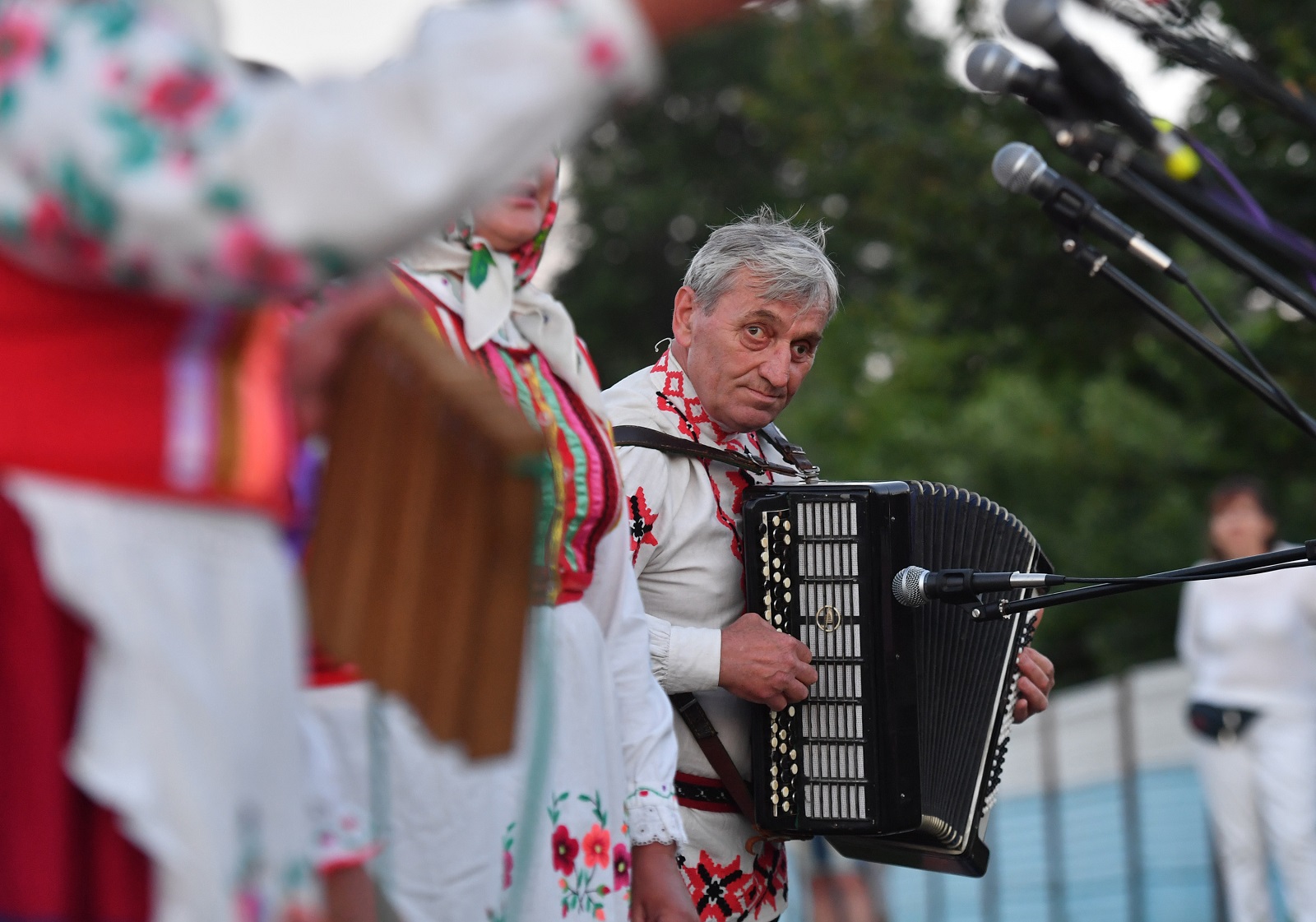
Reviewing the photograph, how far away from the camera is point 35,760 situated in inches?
51.3

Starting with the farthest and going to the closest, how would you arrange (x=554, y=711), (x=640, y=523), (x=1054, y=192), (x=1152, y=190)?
1. (x=640, y=523)
2. (x=1054, y=192)
3. (x=554, y=711)
4. (x=1152, y=190)

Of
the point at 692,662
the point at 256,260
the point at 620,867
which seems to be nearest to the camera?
the point at 256,260

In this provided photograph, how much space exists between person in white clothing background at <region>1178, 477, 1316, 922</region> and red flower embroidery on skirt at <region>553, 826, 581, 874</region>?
17.1ft

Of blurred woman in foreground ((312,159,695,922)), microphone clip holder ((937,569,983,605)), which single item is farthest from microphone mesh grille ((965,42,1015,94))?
microphone clip holder ((937,569,983,605))

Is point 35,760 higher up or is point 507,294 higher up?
point 507,294

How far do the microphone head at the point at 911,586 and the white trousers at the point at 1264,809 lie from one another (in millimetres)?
4175

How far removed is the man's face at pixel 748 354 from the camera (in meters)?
3.59

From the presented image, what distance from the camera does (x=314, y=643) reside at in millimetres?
1588

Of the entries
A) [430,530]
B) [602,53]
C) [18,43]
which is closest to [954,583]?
[430,530]

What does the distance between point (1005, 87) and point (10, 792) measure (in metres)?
1.56

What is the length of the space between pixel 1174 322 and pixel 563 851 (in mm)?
1321

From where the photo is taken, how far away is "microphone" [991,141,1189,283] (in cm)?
267

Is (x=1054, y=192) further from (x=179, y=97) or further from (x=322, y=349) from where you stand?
(x=179, y=97)

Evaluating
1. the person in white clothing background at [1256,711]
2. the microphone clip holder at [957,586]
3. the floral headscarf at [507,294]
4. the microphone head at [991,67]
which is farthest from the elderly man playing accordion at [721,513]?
the person in white clothing background at [1256,711]
